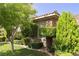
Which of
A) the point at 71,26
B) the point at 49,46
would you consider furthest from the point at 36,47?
the point at 71,26

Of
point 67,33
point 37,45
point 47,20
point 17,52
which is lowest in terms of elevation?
point 17,52

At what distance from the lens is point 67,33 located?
5746 mm

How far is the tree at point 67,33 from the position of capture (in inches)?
224

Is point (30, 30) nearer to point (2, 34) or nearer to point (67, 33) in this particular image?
point (2, 34)

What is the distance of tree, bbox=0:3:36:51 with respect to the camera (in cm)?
568

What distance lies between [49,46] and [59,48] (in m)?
0.15

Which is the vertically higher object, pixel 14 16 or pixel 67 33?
pixel 14 16

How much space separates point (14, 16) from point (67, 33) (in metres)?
0.83

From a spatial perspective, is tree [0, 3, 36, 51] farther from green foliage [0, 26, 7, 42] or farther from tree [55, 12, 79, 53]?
tree [55, 12, 79, 53]

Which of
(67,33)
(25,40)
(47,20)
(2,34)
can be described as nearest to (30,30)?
(25,40)

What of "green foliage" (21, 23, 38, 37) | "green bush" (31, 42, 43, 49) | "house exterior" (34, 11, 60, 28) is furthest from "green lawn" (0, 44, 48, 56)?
"house exterior" (34, 11, 60, 28)

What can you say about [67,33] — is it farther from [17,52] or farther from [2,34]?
[2,34]

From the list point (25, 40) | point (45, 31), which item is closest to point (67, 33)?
point (45, 31)

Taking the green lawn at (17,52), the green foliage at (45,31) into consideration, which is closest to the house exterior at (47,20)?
the green foliage at (45,31)
